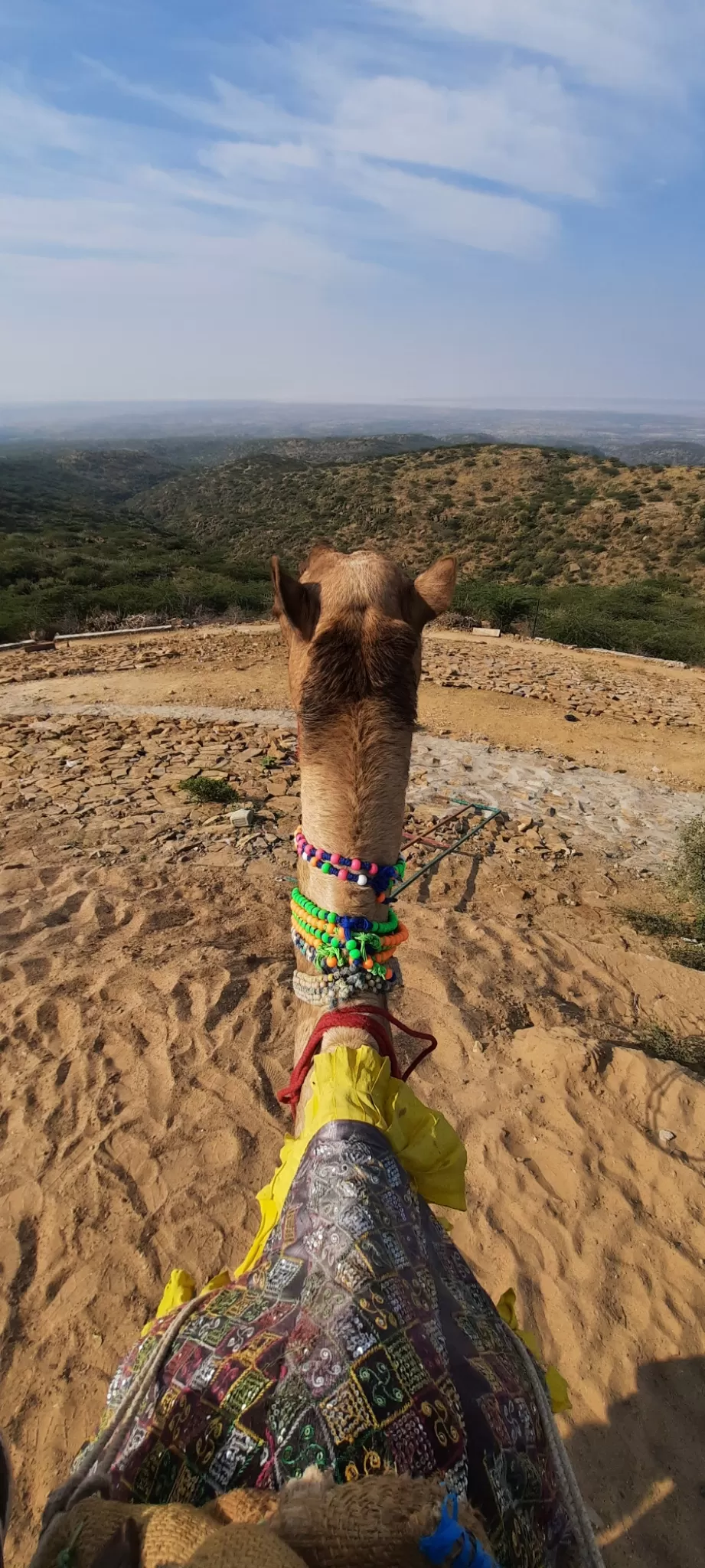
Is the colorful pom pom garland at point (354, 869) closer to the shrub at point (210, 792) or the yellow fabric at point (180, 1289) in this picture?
the yellow fabric at point (180, 1289)

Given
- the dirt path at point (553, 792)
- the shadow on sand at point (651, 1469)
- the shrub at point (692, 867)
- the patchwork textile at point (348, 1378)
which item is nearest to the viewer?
the patchwork textile at point (348, 1378)

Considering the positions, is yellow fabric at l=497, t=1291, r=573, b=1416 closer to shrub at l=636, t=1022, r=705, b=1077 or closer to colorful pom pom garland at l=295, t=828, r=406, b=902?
colorful pom pom garland at l=295, t=828, r=406, b=902

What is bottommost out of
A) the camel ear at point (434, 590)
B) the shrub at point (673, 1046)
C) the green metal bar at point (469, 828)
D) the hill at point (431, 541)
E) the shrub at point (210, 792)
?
the shrub at point (673, 1046)

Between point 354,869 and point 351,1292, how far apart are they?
3.01ft

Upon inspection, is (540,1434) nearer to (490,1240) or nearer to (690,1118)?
(490,1240)

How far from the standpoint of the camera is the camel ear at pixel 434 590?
7.04ft

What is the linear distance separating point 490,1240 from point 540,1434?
87.7 inches

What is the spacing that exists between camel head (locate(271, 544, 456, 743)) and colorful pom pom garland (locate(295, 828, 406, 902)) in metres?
0.32

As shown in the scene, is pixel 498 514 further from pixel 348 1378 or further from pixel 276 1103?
pixel 348 1378

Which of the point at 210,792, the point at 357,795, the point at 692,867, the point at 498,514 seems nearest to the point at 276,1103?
the point at 357,795

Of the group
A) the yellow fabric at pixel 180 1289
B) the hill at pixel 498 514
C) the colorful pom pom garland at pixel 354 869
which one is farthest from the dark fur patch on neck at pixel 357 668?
the hill at pixel 498 514

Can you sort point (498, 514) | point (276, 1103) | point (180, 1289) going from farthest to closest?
point (498, 514)
point (276, 1103)
point (180, 1289)

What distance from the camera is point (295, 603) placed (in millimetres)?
1974

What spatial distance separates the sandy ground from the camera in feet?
9.91
